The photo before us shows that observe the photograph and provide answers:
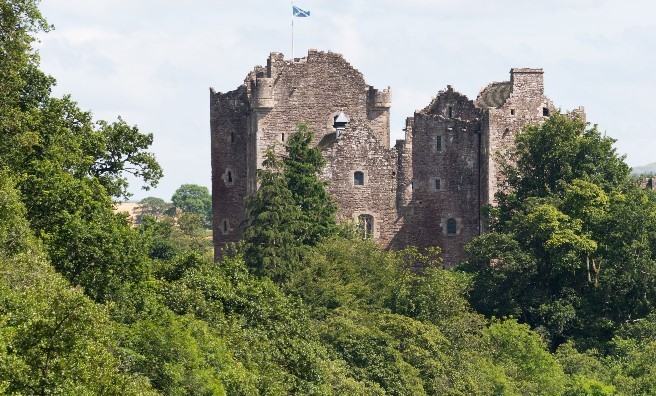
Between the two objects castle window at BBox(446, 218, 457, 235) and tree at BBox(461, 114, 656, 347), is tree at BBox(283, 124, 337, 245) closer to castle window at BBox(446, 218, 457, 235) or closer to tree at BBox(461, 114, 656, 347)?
tree at BBox(461, 114, 656, 347)

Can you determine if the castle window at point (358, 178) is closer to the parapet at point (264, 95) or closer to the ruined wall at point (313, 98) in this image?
the ruined wall at point (313, 98)

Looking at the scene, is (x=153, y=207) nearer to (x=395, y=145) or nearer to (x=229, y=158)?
(x=229, y=158)

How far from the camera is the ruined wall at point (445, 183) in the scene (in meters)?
88.6

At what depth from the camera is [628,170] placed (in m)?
83.9

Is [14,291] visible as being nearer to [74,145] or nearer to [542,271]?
[74,145]

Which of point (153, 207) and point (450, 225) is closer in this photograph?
point (450, 225)

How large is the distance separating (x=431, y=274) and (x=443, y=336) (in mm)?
6854

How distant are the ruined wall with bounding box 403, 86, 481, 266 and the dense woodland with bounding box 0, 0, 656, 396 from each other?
3056 millimetres

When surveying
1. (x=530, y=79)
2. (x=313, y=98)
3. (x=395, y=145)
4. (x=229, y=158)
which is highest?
(x=530, y=79)

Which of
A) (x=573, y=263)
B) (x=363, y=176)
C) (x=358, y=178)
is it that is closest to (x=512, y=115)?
(x=363, y=176)

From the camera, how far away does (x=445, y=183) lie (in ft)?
291

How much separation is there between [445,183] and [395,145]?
8.72 feet

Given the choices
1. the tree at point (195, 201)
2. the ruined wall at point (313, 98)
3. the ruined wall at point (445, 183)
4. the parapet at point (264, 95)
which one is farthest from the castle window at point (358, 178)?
the tree at point (195, 201)

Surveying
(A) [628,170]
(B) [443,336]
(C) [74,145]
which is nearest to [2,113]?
(C) [74,145]
